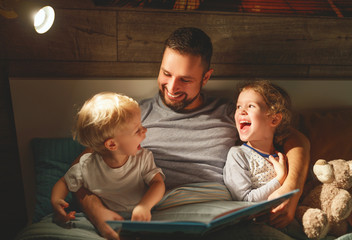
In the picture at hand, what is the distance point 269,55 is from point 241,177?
2.55 ft

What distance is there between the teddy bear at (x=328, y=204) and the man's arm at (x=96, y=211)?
711mm

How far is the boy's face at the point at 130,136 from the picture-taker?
1122 mm

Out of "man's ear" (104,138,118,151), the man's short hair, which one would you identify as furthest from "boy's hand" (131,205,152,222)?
the man's short hair

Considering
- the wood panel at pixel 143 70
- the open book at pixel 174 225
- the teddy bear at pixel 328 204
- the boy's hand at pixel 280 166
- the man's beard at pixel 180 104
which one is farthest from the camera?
the wood panel at pixel 143 70

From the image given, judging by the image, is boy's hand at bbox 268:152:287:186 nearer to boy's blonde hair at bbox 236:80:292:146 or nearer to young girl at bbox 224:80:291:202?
young girl at bbox 224:80:291:202

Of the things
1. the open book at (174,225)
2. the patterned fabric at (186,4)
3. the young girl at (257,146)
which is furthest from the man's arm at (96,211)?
the patterned fabric at (186,4)

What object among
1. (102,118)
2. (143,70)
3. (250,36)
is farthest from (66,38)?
(250,36)

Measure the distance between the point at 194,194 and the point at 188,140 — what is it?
25cm

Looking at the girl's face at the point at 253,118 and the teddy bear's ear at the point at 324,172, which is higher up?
the girl's face at the point at 253,118

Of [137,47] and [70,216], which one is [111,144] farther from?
[137,47]

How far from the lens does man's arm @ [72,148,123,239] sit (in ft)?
3.73

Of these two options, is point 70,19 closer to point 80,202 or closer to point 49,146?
point 49,146

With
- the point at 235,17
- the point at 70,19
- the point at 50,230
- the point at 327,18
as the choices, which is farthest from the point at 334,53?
the point at 50,230

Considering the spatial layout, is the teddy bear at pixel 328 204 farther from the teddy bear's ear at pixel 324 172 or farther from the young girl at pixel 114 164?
the young girl at pixel 114 164
